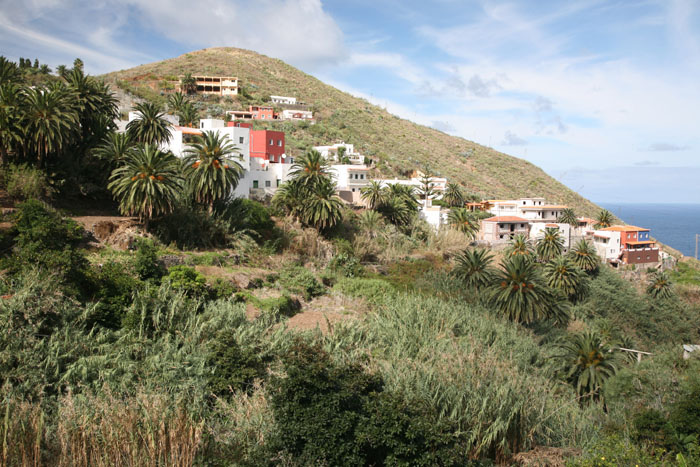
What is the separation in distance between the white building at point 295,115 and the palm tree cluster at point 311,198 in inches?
1871

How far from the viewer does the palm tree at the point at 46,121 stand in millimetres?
24328

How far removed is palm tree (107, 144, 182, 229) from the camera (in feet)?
81.1

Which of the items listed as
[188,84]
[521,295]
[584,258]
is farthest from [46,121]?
[188,84]

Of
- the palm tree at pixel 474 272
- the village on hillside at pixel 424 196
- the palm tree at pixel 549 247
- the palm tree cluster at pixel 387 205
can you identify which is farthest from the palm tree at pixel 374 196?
the palm tree at pixel 549 247

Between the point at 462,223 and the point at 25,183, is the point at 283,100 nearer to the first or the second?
the point at 462,223

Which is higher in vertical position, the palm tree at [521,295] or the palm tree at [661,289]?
the palm tree at [521,295]

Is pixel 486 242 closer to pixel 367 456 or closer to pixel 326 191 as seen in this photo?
pixel 326 191

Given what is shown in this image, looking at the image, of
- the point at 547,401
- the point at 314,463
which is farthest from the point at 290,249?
the point at 314,463

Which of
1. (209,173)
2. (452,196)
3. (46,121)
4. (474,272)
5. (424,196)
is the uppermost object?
(46,121)

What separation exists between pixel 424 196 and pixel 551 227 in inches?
614

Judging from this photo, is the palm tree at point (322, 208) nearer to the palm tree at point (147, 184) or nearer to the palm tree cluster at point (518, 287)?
the palm tree cluster at point (518, 287)

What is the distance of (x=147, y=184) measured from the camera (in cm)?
2464

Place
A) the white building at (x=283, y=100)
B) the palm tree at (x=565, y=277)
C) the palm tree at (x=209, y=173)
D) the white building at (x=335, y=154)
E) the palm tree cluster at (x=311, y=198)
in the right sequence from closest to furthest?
the palm tree at (x=209, y=173) < the palm tree cluster at (x=311, y=198) < the palm tree at (x=565, y=277) < the white building at (x=335, y=154) < the white building at (x=283, y=100)

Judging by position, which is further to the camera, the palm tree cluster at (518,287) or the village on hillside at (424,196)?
the village on hillside at (424,196)
